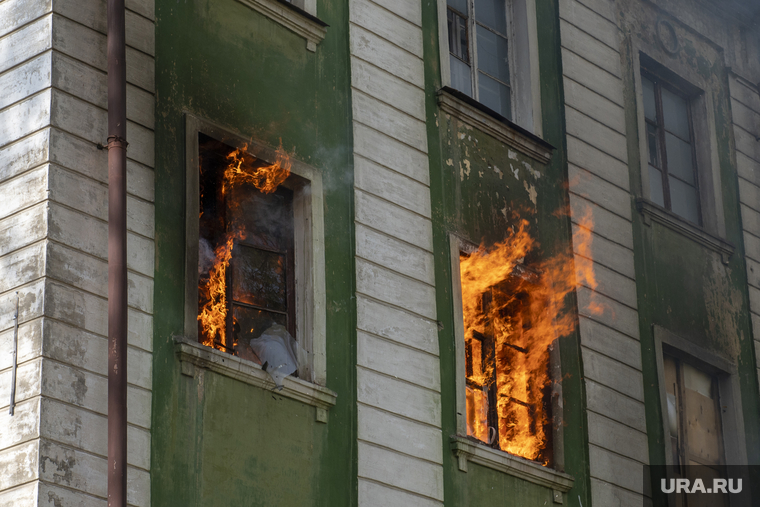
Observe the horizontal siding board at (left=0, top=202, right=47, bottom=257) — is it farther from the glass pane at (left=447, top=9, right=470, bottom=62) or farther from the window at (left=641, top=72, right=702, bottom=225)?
the window at (left=641, top=72, right=702, bottom=225)

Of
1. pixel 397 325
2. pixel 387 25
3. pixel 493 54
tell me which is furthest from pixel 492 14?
pixel 397 325

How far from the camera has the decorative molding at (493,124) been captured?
12.1 meters

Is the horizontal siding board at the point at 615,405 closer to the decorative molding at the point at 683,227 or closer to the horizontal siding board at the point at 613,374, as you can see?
the horizontal siding board at the point at 613,374

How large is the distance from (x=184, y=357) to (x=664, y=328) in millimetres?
6266

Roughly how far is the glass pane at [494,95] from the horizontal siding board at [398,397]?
353 centimetres

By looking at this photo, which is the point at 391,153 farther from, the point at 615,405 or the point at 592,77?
the point at 592,77

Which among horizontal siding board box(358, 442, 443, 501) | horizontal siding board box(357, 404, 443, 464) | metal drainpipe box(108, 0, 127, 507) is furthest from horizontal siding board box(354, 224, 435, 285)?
metal drainpipe box(108, 0, 127, 507)

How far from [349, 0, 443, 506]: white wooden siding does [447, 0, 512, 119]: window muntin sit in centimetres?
77

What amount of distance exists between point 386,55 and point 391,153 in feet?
3.25

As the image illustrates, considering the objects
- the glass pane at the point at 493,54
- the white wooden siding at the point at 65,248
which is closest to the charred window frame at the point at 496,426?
the glass pane at the point at 493,54

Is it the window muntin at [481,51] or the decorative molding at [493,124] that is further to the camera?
the window muntin at [481,51]

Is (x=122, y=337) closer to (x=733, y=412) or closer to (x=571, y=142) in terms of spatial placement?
(x=571, y=142)

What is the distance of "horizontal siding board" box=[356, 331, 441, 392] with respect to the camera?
1045 cm

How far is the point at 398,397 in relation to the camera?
1055 cm
